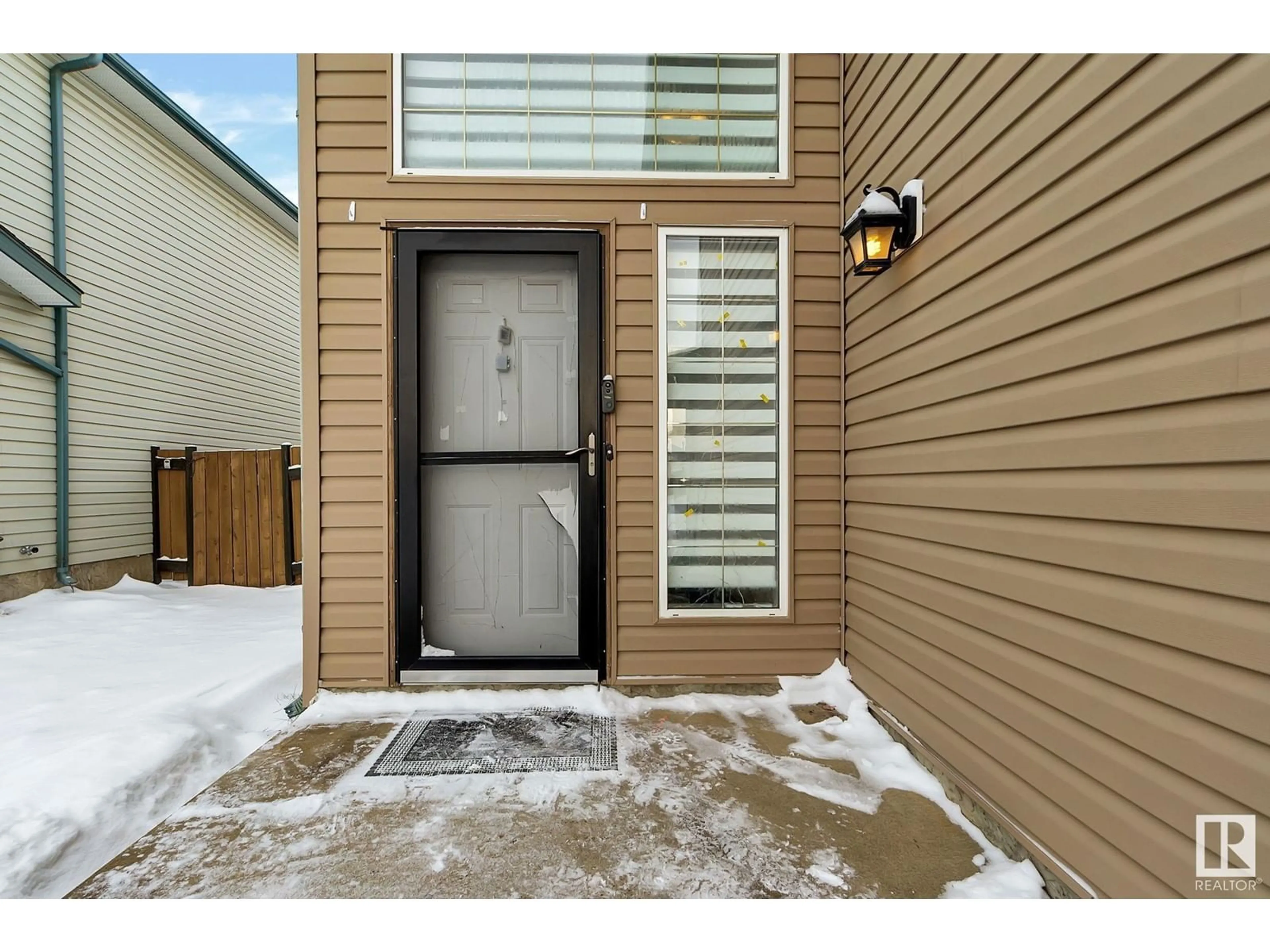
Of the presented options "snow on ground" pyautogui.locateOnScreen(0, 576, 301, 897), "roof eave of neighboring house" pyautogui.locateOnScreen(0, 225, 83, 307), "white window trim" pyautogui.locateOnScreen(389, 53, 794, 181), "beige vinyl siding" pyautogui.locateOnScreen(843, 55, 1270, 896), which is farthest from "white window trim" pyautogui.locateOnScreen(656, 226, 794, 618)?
"roof eave of neighboring house" pyautogui.locateOnScreen(0, 225, 83, 307)

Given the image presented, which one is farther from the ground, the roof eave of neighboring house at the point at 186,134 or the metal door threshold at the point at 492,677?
the roof eave of neighboring house at the point at 186,134

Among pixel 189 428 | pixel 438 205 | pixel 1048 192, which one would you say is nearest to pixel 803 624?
pixel 1048 192

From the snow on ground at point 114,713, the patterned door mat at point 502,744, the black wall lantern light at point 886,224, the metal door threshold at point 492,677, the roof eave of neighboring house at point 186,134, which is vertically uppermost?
the roof eave of neighboring house at point 186,134

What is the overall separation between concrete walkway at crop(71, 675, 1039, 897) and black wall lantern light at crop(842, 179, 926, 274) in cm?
176

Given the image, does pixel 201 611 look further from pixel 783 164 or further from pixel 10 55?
pixel 783 164

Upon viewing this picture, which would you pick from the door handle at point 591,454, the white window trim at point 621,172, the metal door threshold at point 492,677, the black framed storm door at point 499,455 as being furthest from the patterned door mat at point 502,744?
the white window trim at point 621,172

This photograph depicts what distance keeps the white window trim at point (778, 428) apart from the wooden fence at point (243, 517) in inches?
165

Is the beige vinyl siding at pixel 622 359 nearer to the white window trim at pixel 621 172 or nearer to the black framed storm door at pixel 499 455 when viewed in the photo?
the white window trim at pixel 621 172

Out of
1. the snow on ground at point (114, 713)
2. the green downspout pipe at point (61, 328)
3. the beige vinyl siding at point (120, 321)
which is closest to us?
the snow on ground at point (114, 713)

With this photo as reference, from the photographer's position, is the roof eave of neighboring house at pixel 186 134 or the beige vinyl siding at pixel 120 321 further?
the roof eave of neighboring house at pixel 186 134

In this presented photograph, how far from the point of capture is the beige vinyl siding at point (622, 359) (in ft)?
8.38

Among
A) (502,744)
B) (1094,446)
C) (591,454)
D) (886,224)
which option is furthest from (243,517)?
(1094,446)

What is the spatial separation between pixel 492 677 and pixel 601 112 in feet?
8.56

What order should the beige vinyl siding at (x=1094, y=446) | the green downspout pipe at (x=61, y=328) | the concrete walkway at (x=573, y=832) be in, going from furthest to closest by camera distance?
the green downspout pipe at (x=61, y=328)
the concrete walkway at (x=573, y=832)
the beige vinyl siding at (x=1094, y=446)
